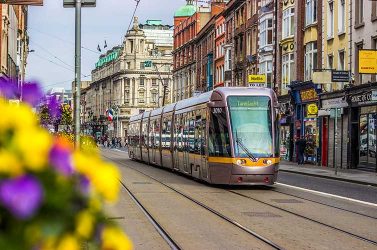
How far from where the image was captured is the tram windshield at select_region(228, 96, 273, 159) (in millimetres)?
20953

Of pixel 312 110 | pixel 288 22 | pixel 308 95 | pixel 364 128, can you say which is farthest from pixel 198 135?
pixel 288 22

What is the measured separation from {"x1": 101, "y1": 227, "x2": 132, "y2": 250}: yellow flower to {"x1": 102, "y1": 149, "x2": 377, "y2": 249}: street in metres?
7.98

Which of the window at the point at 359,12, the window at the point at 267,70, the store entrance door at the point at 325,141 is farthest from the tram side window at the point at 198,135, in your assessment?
the window at the point at 267,70

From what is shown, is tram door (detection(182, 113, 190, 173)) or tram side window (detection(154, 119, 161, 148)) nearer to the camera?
tram door (detection(182, 113, 190, 173))

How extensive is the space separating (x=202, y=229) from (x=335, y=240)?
231 centimetres

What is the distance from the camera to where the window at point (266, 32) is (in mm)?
53406

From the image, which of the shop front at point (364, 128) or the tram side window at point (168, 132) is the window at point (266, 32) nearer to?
the shop front at point (364, 128)

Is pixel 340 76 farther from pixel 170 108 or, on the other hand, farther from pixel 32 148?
pixel 32 148

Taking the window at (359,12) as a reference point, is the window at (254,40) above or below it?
above

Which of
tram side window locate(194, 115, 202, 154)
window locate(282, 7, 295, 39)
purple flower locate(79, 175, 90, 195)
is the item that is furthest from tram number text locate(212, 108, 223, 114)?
window locate(282, 7, 295, 39)

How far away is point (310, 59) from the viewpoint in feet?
145

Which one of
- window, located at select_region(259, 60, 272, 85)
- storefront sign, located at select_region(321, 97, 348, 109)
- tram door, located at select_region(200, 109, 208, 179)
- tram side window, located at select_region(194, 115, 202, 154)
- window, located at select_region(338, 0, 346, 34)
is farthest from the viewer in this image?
window, located at select_region(259, 60, 272, 85)

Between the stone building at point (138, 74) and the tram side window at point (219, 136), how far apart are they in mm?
120424

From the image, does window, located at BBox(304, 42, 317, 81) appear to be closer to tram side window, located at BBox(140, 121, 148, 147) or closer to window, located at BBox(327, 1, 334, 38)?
window, located at BBox(327, 1, 334, 38)
